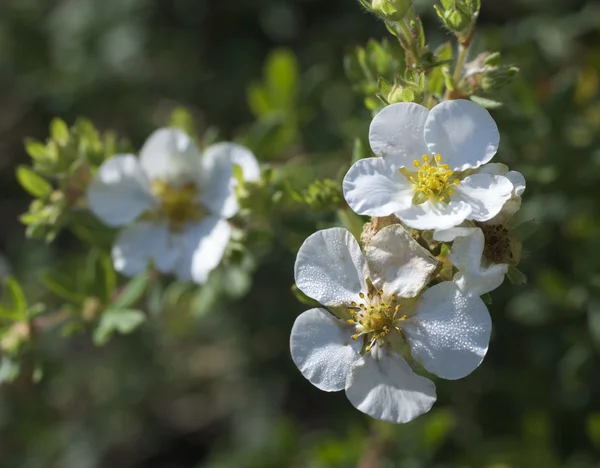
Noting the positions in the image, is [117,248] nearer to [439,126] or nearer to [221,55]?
[439,126]

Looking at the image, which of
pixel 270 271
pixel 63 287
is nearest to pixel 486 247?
pixel 63 287

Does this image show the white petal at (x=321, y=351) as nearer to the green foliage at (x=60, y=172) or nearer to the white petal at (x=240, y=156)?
the white petal at (x=240, y=156)

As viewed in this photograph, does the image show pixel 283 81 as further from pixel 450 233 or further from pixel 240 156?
pixel 450 233

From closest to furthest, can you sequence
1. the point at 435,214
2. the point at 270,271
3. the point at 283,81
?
the point at 435,214, the point at 283,81, the point at 270,271

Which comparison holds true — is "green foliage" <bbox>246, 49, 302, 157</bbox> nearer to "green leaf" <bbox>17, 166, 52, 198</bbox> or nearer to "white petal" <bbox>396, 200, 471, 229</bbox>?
"green leaf" <bbox>17, 166, 52, 198</bbox>

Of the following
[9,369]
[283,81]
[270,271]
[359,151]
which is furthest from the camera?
[270,271]

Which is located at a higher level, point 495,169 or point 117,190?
point 495,169

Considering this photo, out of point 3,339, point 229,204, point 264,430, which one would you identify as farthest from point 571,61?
point 3,339
